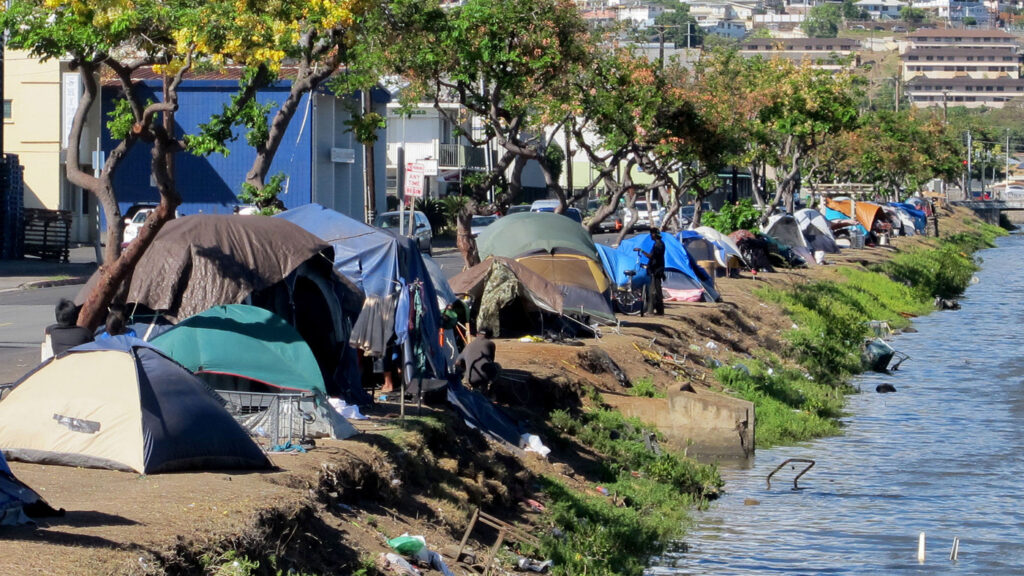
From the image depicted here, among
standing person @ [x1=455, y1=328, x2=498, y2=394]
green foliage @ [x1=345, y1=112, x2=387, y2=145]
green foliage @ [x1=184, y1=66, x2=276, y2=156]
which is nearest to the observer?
green foliage @ [x1=184, y1=66, x2=276, y2=156]

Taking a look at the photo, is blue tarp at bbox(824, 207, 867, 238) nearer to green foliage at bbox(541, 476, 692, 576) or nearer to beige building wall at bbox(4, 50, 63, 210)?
beige building wall at bbox(4, 50, 63, 210)

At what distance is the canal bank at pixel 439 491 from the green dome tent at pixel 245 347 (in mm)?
943

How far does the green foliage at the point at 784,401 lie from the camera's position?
2286 cm

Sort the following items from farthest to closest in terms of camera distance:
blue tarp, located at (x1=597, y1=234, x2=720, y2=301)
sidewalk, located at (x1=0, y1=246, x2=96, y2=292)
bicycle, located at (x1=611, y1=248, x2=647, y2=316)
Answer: sidewalk, located at (x1=0, y1=246, x2=96, y2=292), blue tarp, located at (x1=597, y1=234, x2=720, y2=301), bicycle, located at (x1=611, y1=248, x2=647, y2=316)

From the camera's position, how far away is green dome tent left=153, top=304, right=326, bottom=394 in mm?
13898

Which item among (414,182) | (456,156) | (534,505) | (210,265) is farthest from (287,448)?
(456,156)

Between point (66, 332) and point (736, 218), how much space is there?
30364mm

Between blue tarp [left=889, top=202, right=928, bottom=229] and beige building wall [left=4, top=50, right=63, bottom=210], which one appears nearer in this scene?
beige building wall [left=4, top=50, right=63, bottom=210]

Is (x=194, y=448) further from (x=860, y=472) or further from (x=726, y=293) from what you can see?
(x=726, y=293)

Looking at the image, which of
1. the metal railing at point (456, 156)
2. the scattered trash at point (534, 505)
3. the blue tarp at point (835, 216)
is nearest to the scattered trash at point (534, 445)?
the scattered trash at point (534, 505)

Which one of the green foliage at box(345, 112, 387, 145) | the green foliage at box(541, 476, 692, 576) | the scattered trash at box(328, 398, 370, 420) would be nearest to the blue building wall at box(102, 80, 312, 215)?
the green foliage at box(345, 112, 387, 145)

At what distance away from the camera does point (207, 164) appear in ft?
155

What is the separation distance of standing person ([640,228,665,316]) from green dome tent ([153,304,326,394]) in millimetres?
13453

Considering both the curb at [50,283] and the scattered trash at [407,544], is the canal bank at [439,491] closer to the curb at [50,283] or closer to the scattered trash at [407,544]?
the scattered trash at [407,544]
